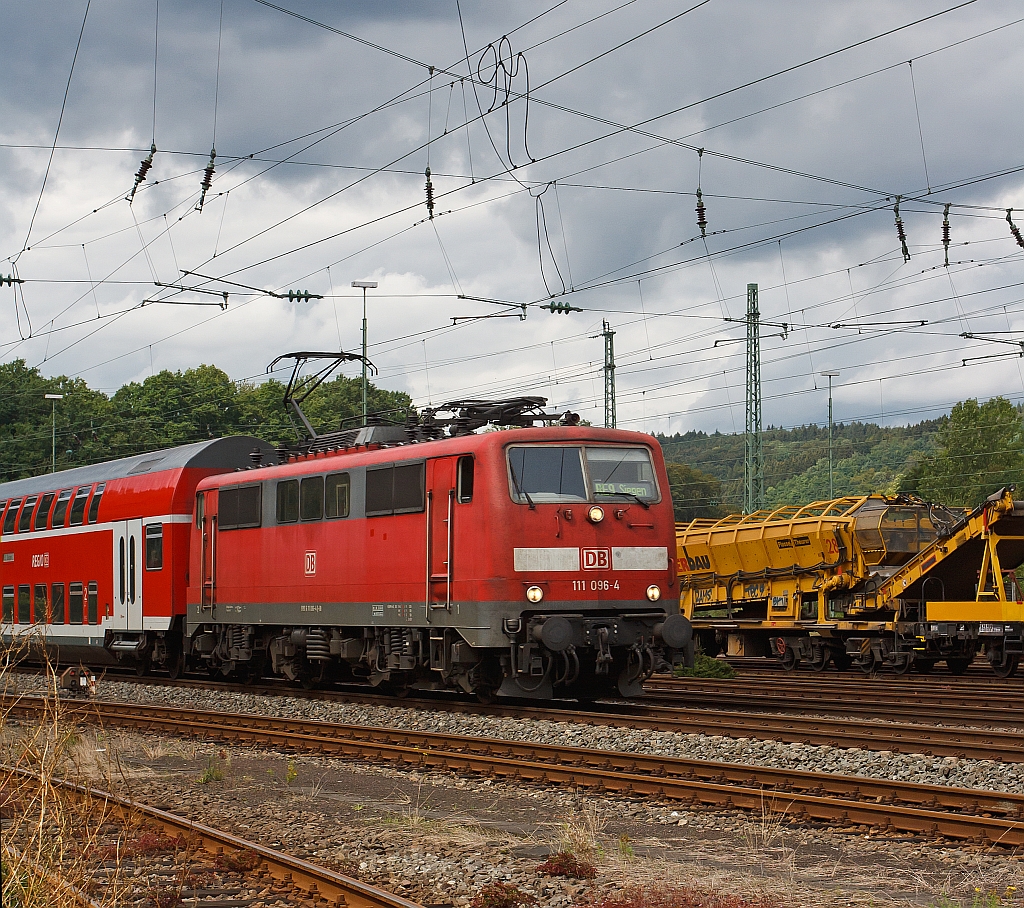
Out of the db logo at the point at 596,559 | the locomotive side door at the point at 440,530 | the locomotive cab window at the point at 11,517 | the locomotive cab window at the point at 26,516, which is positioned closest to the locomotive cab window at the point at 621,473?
the db logo at the point at 596,559

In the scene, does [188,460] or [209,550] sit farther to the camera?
[188,460]

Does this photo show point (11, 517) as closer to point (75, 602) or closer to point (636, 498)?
point (75, 602)

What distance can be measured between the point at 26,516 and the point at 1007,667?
20.9m

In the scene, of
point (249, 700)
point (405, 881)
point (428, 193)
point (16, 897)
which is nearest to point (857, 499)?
point (428, 193)

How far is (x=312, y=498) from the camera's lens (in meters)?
19.2

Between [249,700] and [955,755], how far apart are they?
1128 centimetres

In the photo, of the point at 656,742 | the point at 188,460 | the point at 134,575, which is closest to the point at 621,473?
the point at 656,742

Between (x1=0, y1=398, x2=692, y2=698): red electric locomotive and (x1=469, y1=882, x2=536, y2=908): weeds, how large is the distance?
25.7 feet

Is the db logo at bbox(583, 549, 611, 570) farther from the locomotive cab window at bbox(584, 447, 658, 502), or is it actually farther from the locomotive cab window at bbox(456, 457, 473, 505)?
the locomotive cab window at bbox(456, 457, 473, 505)

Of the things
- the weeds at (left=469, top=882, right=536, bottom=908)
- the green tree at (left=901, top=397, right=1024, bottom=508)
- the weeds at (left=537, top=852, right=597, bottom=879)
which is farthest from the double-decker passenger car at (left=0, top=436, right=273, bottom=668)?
the green tree at (left=901, top=397, right=1024, bottom=508)

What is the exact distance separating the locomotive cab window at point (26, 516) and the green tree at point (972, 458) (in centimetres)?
5126

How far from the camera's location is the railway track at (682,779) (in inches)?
351

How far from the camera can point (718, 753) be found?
12594 millimetres

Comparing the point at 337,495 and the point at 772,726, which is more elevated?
the point at 337,495
